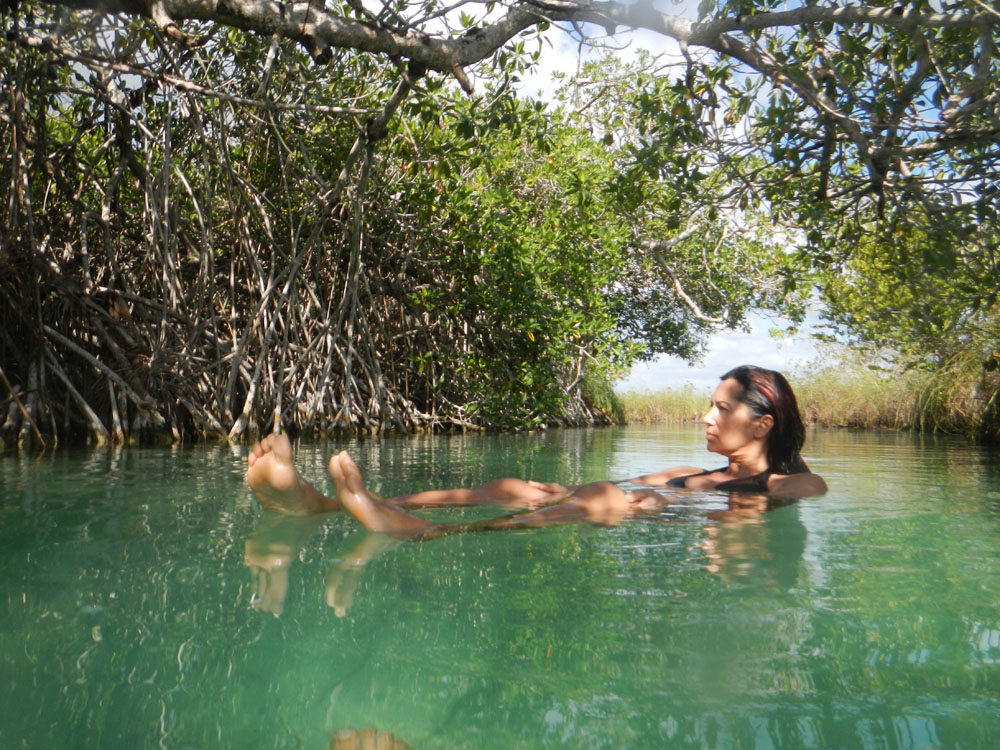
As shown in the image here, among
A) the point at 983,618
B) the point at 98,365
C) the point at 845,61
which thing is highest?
the point at 845,61

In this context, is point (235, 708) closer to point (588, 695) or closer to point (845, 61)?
point (588, 695)

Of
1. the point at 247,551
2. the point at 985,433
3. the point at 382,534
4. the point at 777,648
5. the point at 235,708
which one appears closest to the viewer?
the point at 235,708

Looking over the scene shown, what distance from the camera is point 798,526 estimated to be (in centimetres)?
310

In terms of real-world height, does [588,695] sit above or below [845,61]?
below

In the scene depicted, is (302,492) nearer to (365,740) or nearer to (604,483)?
(604,483)

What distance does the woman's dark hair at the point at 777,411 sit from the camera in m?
3.78

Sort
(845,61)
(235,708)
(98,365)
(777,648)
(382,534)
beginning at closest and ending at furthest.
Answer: (235,708)
(777,648)
(382,534)
(845,61)
(98,365)

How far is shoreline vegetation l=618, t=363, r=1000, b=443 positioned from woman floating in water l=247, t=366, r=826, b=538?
6.43m

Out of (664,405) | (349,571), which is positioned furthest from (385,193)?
(664,405)

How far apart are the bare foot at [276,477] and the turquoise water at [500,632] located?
0.11 metres

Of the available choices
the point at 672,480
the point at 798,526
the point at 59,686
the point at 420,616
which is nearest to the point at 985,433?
the point at 672,480

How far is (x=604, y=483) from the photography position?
314cm

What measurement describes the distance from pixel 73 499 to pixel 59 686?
243 cm

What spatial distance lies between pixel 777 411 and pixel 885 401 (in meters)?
13.3
